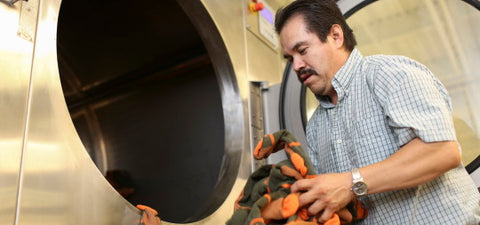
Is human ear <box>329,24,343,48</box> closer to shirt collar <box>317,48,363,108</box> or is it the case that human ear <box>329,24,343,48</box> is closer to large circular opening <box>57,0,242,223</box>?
shirt collar <box>317,48,363,108</box>

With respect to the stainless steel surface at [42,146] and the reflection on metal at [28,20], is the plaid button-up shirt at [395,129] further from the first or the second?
the reflection on metal at [28,20]

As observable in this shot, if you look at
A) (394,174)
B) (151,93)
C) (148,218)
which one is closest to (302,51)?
(394,174)

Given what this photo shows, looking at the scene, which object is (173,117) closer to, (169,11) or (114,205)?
(169,11)

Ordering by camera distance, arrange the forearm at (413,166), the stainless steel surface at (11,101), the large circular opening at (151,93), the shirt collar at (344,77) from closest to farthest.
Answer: the stainless steel surface at (11,101) → the forearm at (413,166) → the shirt collar at (344,77) → the large circular opening at (151,93)

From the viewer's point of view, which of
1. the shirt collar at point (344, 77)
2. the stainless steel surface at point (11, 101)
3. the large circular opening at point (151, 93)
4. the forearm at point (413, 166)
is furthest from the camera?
the large circular opening at point (151, 93)

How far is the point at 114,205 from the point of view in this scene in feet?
2.30

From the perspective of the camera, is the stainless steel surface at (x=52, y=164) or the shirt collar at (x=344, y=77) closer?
the stainless steel surface at (x=52, y=164)

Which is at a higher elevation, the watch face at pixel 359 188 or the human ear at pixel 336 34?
the human ear at pixel 336 34

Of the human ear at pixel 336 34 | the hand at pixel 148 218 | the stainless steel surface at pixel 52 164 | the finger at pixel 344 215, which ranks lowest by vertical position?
the finger at pixel 344 215

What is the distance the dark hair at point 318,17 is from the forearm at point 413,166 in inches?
14.4

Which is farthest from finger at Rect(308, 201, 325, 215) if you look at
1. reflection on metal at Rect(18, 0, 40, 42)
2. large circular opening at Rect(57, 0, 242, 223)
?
large circular opening at Rect(57, 0, 242, 223)

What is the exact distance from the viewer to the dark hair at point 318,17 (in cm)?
92

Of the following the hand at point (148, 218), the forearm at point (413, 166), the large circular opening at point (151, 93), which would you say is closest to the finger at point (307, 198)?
the forearm at point (413, 166)

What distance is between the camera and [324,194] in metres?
0.63
